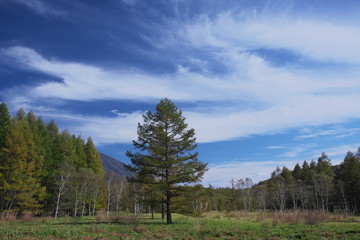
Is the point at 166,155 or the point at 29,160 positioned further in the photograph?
the point at 29,160

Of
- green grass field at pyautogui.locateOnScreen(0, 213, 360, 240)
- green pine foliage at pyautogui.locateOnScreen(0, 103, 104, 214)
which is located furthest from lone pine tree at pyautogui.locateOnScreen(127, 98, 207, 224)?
green pine foliage at pyautogui.locateOnScreen(0, 103, 104, 214)

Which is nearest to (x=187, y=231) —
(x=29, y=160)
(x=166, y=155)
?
(x=166, y=155)

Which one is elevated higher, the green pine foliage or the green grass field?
the green pine foliage

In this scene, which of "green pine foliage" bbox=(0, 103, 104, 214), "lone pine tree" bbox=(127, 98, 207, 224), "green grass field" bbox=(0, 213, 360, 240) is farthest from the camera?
"green pine foliage" bbox=(0, 103, 104, 214)

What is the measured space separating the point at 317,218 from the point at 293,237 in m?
9.73

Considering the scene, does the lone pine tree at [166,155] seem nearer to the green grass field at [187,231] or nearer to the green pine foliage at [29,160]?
the green grass field at [187,231]

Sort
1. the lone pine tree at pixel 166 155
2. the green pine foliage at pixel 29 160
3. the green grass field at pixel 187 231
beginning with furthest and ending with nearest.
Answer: the green pine foliage at pixel 29 160 < the lone pine tree at pixel 166 155 < the green grass field at pixel 187 231

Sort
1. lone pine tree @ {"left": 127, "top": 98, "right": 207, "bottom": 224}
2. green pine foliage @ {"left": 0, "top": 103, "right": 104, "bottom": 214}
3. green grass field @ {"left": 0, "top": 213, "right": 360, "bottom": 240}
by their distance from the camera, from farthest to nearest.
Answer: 1. green pine foliage @ {"left": 0, "top": 103, "right": 104, "bottom": 214}
2. lone pine tree @ {"left": 127, "top": 98, "right": 207, "bottom": 224}
3. green grass field @ {"left": 0, "top": 213, "right": 360, "bottom": 240}

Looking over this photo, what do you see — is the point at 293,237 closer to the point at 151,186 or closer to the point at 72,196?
the point at 151,186

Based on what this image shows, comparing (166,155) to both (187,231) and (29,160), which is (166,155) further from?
(29,160)

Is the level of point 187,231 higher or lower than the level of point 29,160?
lower

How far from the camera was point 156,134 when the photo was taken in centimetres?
2500

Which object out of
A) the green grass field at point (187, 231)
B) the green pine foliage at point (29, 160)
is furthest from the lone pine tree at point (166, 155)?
the green pine foliage at point (29, 160)

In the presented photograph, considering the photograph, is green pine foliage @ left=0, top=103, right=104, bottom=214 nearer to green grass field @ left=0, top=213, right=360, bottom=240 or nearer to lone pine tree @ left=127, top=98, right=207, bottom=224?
green grass field @ left=0, top=213, right=360, bottom=240
